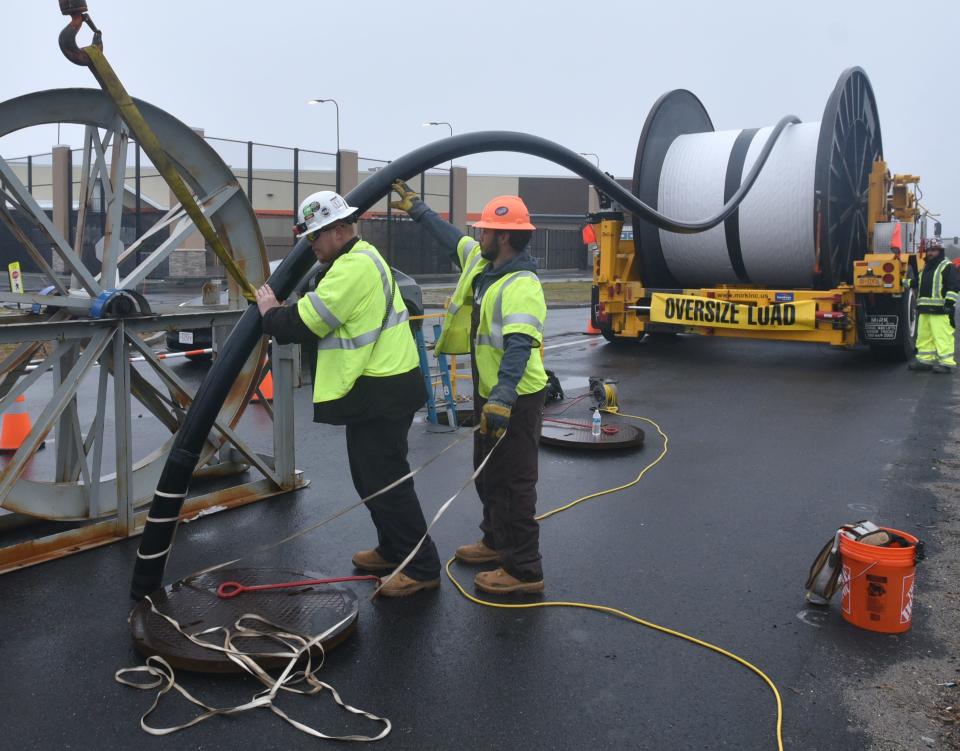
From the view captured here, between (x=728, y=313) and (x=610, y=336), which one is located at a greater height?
(x=728, y=313)

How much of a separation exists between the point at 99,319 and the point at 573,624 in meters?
3.42

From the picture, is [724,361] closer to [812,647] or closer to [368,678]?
[812,647]

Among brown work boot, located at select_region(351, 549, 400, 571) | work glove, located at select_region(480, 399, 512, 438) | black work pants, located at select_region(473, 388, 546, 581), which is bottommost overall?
brown work boot, located at select_region(351, 549, 400, 571)

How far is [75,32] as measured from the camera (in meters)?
3.96

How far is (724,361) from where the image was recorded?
46.8 feet

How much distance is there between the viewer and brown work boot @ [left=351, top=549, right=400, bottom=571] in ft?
16.6

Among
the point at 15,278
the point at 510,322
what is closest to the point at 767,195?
the point at 510,322

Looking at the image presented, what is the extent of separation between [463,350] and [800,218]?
9326 mm

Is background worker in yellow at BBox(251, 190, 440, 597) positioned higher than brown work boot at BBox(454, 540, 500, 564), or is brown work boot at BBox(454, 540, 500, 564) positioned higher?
background worker in yellow at BBox(251, 190, 440, 597)

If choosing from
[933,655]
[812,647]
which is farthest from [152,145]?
[933,655]

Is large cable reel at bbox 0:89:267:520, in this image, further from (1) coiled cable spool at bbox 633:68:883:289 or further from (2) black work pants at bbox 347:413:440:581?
(1) coiled cable spool at bbox 633:68:883:289

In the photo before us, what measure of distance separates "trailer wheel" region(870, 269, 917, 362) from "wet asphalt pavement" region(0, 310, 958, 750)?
18.3 feet

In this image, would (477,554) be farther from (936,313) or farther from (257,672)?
(936,313)

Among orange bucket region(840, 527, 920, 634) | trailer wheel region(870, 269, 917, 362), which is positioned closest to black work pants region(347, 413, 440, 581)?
orange bucket region(840, 527, 920, 634)
